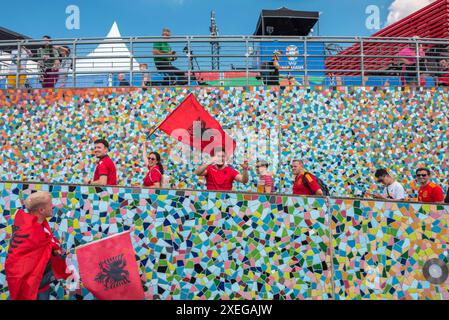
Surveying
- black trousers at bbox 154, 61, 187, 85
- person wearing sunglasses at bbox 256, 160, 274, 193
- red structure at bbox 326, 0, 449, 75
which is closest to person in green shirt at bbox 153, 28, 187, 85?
black trousers at bbox 154, 61, 187, 85

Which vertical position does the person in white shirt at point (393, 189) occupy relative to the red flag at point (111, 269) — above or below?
above

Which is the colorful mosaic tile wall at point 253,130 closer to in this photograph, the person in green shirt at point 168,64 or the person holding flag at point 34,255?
the person in green shirt at point 168,64

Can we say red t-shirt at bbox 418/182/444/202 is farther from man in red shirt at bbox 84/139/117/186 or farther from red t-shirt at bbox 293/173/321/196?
man in red shirt at bbox 84/139/117/186

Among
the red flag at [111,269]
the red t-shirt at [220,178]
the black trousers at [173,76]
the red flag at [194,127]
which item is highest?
the black trousers at [173,76]

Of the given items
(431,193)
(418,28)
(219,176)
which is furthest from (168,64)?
(418,28)

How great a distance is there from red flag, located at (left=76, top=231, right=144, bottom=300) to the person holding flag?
0.51 ft

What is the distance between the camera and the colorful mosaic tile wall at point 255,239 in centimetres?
286

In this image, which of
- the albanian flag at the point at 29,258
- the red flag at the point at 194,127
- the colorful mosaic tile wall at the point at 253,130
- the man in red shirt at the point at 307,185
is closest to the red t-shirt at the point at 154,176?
the red flag at the point at 194,127

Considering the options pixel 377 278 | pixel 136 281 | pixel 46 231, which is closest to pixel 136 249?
pixel 136 281

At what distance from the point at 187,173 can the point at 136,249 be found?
542 cm

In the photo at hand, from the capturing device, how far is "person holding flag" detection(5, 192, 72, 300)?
2.75 m

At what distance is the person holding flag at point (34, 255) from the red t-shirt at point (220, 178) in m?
3.32

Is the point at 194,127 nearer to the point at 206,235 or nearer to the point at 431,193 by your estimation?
the point at 431,193
